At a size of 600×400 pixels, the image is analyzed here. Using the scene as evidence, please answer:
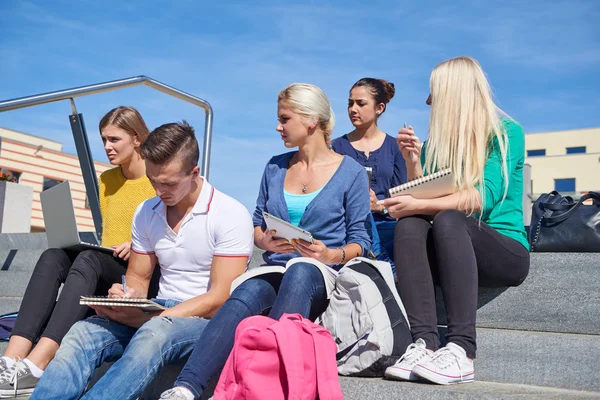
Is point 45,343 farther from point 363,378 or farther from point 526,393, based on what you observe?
point 526,393

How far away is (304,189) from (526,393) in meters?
1.39

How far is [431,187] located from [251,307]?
2.98ft

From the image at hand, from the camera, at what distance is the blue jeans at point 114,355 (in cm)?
Result: 243

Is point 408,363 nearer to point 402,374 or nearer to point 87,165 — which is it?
point 402,374

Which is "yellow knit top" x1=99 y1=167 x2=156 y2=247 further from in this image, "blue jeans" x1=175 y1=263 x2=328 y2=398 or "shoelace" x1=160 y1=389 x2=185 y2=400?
"shoelace" x1=160 y1=389 x2=185 y2=400

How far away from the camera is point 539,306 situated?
2920 millimetres

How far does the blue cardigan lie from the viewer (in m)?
3.10

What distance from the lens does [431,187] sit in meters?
2.89

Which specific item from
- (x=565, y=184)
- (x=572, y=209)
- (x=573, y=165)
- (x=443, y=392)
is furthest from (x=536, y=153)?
(x=443, y=392)

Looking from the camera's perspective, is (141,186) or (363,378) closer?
(363,378)

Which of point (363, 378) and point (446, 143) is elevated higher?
point (446, 143)

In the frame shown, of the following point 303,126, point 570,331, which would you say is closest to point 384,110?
point 303,126

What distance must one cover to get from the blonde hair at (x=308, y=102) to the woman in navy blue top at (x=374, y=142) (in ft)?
1.95

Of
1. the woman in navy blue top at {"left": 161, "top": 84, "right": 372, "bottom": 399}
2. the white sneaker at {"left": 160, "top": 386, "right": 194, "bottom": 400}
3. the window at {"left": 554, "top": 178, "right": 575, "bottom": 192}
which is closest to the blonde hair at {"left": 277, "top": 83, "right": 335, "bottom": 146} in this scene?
the woman in navy blue top at {"left": 161, "top": 84, "right": 372, "bottom": 399}
